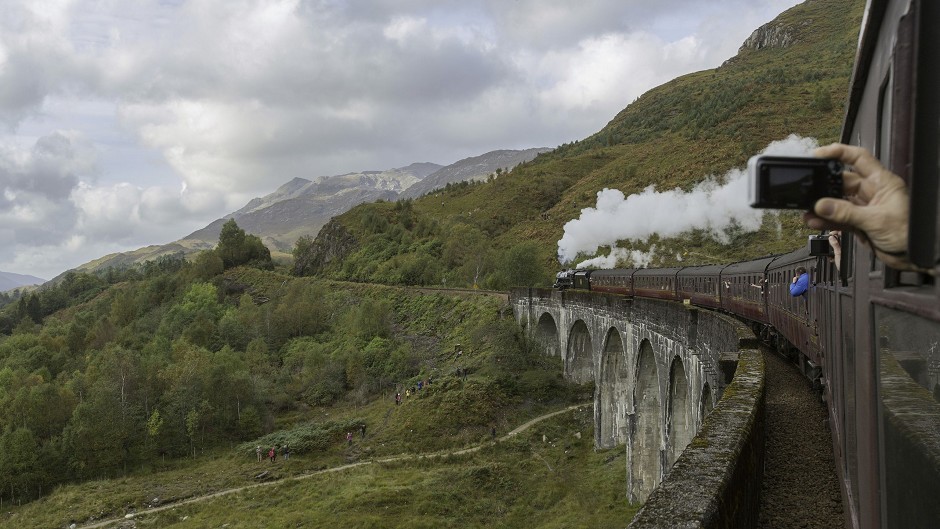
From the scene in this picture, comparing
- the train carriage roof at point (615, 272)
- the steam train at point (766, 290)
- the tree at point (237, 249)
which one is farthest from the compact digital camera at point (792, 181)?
the tree at point (237, 249)

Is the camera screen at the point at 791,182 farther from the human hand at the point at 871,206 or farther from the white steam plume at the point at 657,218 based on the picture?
the white steam plume at the point at 657,218

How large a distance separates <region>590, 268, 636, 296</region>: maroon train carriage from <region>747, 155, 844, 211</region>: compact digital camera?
28067 mm

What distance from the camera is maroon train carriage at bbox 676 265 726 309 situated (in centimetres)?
2150

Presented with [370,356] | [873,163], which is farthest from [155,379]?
[873,163]

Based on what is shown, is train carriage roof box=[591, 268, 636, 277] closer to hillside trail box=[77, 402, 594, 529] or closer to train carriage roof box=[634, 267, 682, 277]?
train carriage roof box=[634, 267, 682, 277]

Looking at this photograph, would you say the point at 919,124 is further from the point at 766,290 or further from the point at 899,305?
the point at 766,290

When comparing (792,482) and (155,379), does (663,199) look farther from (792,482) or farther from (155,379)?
(792,482)

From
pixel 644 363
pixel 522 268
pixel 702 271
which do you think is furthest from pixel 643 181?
pixel 644 363

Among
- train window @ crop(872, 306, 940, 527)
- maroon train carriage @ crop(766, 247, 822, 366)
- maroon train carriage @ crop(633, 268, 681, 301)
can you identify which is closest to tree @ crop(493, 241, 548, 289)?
maroon train carriage @ crop(633, 268, 681, 301)

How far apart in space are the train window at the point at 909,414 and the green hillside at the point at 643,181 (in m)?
46.3

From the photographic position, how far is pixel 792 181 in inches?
76.6

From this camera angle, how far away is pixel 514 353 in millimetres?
37812

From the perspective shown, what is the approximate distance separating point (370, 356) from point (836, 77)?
69494 millimetres

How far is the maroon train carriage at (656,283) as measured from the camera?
25641 millimetres
